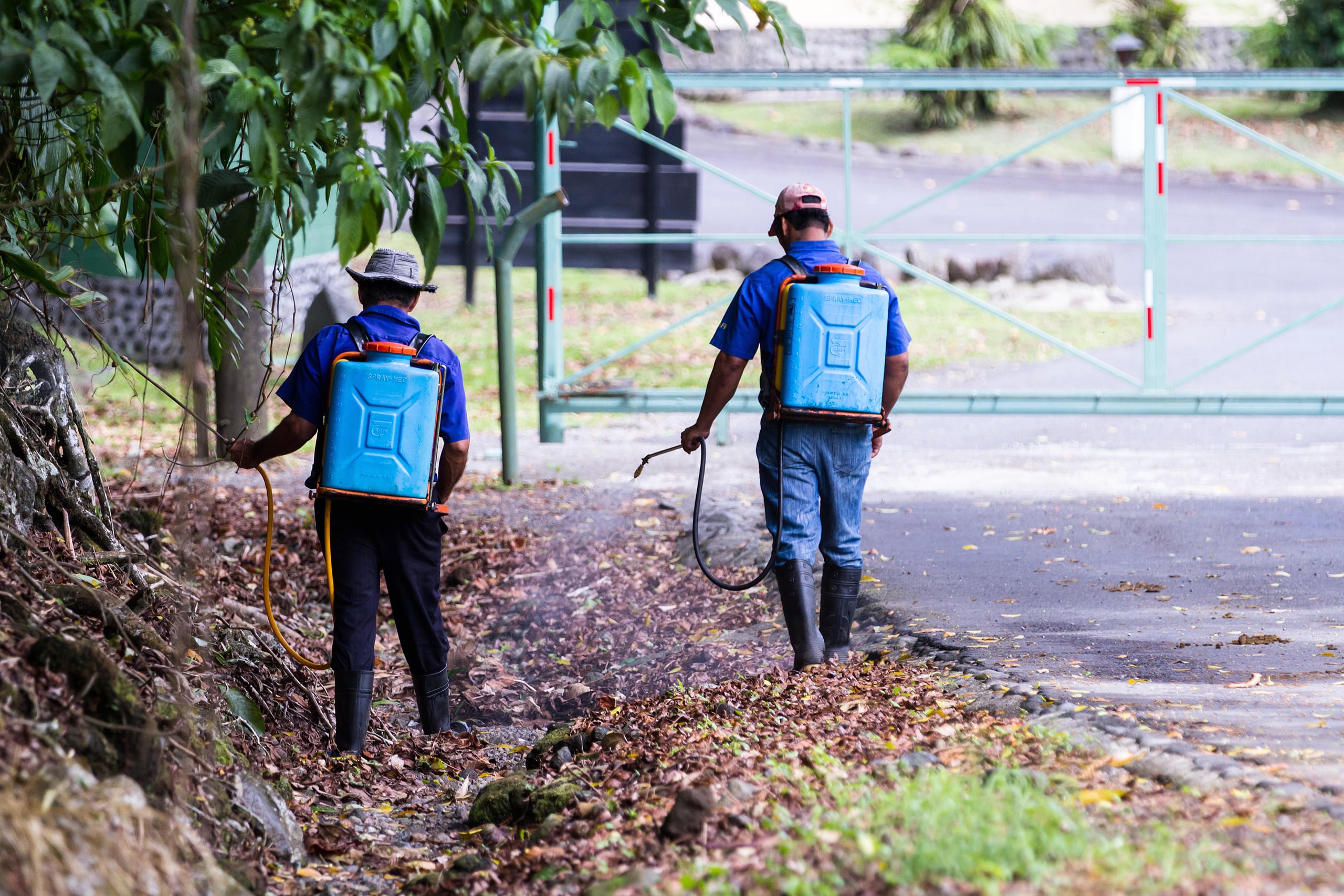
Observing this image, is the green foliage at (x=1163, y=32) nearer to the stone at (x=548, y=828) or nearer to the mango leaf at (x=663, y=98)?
the mango leaf at (x=663, y=98)

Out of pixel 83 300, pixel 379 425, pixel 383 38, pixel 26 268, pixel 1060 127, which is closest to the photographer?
pixel 383 38

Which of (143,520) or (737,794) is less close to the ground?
(143,520)

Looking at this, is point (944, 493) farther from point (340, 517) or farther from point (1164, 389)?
point (340, 517)

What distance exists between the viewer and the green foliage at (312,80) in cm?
312

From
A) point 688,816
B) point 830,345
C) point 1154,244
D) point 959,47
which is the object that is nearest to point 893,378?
point 830,345

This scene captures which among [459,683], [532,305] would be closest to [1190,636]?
[459,683]

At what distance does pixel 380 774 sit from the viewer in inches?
185

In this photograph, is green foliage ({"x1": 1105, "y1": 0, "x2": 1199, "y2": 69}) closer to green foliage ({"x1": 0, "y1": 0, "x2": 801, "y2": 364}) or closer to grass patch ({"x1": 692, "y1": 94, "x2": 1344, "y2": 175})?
grass patch ({"x1": 692, "y1": 94, "x2": 1344, "y2": 175})

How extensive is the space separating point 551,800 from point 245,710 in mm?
1186

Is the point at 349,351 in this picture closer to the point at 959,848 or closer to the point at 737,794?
the point at 737,794

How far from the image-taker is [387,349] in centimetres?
448

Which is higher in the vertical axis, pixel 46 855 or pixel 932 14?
pixel 932 14

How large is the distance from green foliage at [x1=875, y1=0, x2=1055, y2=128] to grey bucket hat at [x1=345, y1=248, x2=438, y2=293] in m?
22.8

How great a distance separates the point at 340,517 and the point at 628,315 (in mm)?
10472
